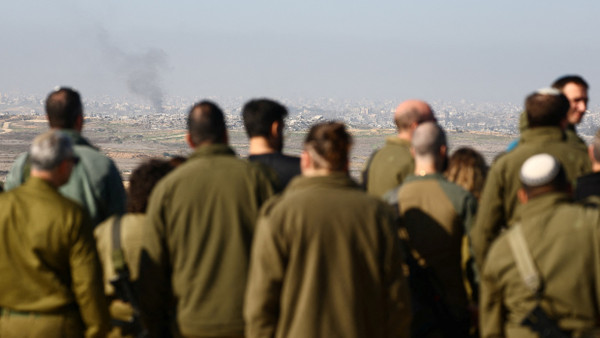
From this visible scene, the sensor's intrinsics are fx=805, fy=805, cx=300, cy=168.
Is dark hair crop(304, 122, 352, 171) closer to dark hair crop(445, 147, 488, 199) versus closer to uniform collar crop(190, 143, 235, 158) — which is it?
uniform collar crop(190, 143, 235, 158)

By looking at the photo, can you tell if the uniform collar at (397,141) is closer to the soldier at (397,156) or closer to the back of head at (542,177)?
the soldier at (397,156)

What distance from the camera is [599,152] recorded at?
5.00m

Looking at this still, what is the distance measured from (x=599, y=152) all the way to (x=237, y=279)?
2.38 m

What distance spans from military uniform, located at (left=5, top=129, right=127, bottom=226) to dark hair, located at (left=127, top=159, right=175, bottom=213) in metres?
0.65

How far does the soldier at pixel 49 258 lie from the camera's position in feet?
13.9

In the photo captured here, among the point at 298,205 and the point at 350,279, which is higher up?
the point at 298,205

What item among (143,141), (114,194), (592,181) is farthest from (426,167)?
(143,141)

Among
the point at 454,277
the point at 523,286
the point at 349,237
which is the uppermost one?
the point at 349,237

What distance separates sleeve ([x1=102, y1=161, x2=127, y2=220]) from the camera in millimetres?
5777

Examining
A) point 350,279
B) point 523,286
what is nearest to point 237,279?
point 350,279

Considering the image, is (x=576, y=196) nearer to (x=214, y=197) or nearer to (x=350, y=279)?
(x=350, y=279)

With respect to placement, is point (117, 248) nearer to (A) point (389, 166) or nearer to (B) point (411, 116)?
(A) point (389, 166)

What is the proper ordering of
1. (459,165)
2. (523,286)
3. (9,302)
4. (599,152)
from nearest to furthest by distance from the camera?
(523,286) < (9,302) < (599,152) < (459,165)

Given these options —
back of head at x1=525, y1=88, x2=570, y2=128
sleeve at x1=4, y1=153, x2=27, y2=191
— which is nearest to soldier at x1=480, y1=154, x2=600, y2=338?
back of head at x1=525, y1=88, x2=570, y2=128
